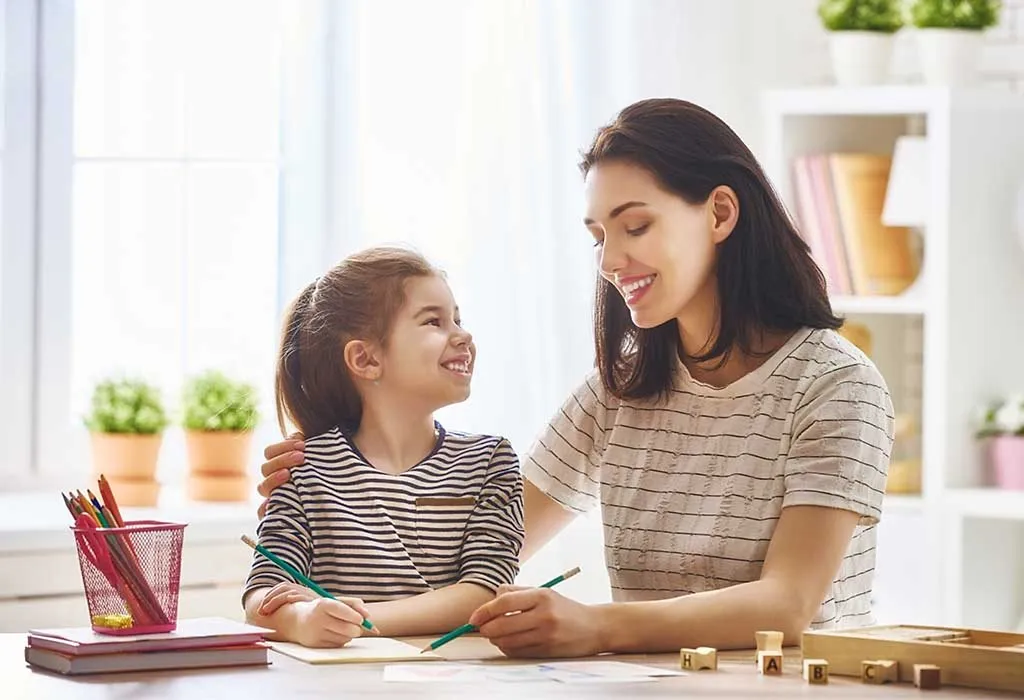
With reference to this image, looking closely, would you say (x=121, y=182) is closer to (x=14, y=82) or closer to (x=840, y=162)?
(x=14, y=82)

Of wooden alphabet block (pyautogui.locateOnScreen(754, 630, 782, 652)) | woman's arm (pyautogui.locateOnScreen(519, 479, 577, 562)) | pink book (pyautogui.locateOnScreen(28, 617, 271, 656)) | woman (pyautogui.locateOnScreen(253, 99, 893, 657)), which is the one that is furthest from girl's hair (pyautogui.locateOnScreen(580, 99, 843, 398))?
pink book (pyautogui.locateOnScreen(28, 617, 271, 656))

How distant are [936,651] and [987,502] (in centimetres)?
198

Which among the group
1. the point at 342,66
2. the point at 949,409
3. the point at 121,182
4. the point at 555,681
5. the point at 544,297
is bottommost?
the point at 555,681

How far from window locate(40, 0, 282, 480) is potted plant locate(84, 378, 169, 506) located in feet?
0.31

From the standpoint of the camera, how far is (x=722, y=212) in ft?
7.30

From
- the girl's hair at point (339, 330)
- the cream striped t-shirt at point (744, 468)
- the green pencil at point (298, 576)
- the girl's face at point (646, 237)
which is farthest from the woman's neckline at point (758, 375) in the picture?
the green pencil at point (298, 576)

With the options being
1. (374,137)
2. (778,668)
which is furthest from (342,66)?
(778,668)

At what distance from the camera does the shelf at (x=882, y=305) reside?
3.66 m

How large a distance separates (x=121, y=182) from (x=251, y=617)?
183 centimetres

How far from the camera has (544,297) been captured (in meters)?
3.55

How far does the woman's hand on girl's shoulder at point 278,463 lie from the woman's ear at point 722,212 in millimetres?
602

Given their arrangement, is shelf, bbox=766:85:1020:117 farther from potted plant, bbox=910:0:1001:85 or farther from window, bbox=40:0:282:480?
window, bbox=40:0:282:480

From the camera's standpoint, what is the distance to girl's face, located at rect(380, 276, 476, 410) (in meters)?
2.13

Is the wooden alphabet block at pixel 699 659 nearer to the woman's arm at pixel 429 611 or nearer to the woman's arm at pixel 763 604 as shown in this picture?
the woman's arm at pixel 763 604
